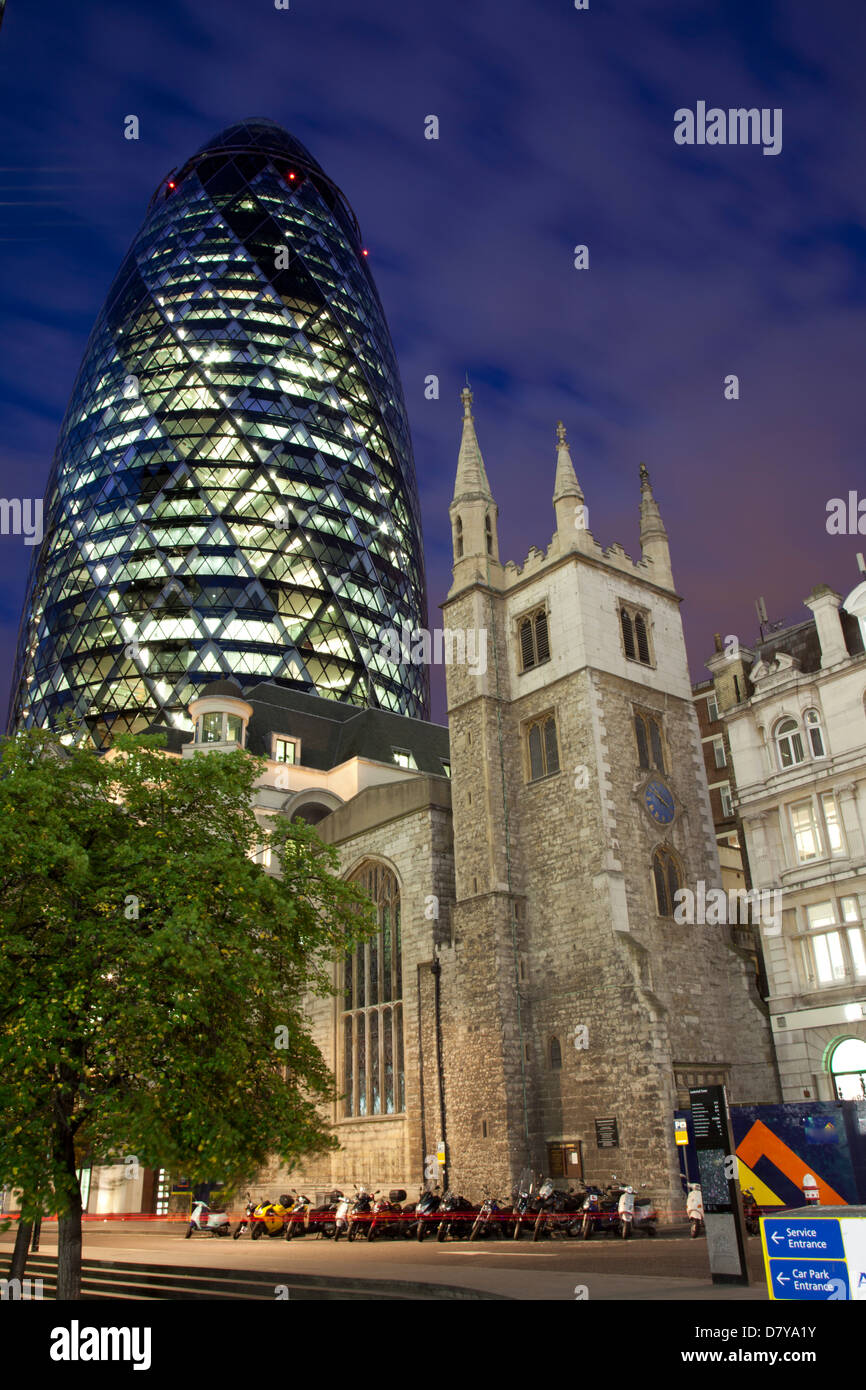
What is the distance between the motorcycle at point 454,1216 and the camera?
25469 mm

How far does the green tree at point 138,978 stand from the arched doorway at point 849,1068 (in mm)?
18608

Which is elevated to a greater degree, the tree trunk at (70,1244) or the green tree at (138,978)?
the green tree at (138,978)

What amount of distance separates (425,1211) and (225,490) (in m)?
71.5

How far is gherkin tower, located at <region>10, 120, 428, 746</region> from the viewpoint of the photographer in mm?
84312

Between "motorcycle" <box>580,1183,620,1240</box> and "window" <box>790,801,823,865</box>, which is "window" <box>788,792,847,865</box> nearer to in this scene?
"window" <box>790,801,823,865</box>

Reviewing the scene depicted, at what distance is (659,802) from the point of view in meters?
35.4

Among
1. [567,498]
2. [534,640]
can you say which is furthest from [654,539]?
[534,640]

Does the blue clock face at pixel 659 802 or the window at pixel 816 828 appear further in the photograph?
the blue clock face at pixel 659 802

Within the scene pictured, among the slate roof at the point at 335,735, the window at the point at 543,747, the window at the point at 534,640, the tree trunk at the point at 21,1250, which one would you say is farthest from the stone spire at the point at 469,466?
the tree trunk at the point at 21,1250

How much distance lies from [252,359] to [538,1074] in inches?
3118

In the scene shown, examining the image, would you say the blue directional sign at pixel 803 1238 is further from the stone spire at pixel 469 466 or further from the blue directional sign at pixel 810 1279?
the stone spire at pixel 469 466

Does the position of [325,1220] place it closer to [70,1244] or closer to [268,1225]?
[268,1225]
